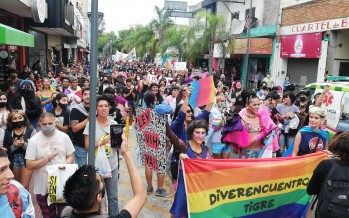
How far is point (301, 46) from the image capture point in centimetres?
1850

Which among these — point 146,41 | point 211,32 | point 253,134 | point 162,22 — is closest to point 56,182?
point 253,134

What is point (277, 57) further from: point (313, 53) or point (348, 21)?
point (348, 21)

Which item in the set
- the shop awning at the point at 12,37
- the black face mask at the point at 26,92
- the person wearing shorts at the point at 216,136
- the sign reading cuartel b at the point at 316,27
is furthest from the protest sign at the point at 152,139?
the sign reading cuartel b at the point at 316,27

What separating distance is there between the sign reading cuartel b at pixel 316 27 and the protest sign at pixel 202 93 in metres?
11.2

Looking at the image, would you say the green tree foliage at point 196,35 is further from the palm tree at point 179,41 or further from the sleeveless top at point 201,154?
the sleeveless top at point 201,154

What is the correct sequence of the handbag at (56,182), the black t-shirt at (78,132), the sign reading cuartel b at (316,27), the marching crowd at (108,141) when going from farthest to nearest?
the sign reading cuartel b at (316,27)
the black t-shirt at (78,132)
the handbag at (56,182)
the marching crowd at (108,141)

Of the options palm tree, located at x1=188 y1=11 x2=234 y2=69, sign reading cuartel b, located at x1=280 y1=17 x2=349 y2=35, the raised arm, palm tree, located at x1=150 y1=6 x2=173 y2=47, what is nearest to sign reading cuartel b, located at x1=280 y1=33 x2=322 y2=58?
sign reading cuartel b, located at x1=280 y1=17 x2=349 y2=35

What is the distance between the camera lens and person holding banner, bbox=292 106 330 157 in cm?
461

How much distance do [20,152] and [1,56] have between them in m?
9.46

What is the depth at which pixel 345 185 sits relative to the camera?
271 centimetres

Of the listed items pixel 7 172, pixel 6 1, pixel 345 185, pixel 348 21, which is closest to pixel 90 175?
pixel 7 172

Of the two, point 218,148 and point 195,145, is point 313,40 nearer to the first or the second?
point 218,148

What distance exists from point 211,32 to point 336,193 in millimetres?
23435

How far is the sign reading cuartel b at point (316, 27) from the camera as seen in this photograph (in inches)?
596
